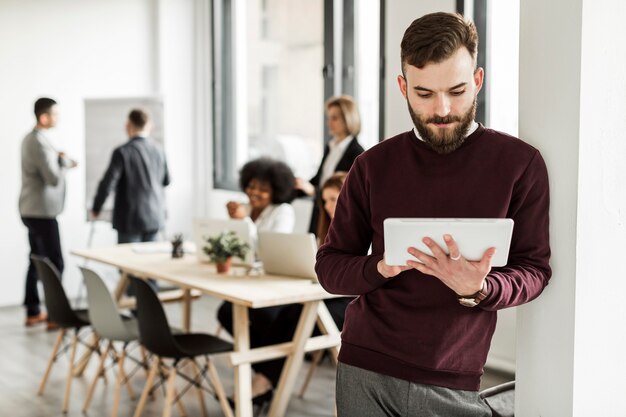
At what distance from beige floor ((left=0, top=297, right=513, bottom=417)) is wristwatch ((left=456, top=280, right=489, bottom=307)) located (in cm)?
292

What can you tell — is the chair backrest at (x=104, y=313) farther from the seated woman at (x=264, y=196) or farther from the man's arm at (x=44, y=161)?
the man's arm at (x=44, y=161)

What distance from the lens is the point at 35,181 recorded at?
6656mm

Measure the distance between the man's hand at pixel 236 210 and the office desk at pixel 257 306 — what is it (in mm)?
468

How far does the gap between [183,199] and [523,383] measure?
263 inches

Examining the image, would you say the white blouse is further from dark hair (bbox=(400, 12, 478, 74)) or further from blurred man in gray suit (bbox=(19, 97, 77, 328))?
dark hair (bbox=(400, 12, 478, 74))

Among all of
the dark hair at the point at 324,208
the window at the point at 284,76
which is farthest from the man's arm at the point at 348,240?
the window at the point at 284,76

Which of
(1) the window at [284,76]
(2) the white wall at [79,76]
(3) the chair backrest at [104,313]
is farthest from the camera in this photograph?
(2) the white wall at [79,76]

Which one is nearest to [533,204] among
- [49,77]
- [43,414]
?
[43,414]

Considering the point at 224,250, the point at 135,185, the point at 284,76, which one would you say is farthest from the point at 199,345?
the point at 284,76

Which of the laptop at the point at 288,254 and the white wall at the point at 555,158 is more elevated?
the white wall at the point at 555,158

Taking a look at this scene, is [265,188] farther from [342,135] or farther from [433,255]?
[433,255]

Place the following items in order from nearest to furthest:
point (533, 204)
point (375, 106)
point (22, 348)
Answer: point (533, 204), point (22, 348), point (375, 106)

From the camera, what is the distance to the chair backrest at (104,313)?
4.20 m

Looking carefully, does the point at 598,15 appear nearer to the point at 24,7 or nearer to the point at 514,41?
the point at 514,41
